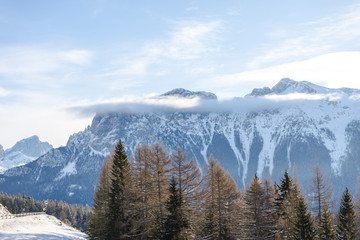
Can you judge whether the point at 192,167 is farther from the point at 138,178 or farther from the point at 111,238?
the point at 111,238

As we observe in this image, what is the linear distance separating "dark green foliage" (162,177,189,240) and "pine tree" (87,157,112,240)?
9710 millimetres

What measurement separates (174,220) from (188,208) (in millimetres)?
2534

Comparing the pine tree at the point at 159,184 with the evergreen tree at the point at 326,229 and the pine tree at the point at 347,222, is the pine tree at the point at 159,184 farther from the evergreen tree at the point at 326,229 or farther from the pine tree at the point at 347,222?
the pine tree at the point at 347,222

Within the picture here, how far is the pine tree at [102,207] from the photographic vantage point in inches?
2206

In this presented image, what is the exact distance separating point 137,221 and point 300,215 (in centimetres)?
1942

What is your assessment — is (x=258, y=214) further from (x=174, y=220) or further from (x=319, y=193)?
(x=174, y=220)

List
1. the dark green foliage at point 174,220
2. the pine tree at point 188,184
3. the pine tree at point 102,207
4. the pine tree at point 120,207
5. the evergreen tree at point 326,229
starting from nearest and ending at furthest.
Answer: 1. the dark green foliage at point 174,220
2. the pine tree at point 188,184
3. the pine tree at point 120,207
4. the pine tree at point 102,207
5. the evergreen tree at point 326,229

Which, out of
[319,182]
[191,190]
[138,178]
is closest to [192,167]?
[191,190]

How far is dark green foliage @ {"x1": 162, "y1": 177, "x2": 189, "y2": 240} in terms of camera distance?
47.2 metres

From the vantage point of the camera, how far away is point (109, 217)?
5231cm

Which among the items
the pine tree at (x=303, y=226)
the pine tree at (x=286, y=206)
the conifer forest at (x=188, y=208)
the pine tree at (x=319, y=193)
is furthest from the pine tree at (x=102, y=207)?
the pine tree at (x=319, y=193)

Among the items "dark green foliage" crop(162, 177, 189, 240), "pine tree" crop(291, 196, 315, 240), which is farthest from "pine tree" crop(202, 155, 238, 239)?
"pine tree" crop(291, 196, 315, 240)

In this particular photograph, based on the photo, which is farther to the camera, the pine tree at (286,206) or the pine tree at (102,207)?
the pine tree at (286,206)

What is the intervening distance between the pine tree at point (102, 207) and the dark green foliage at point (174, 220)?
9.71 metres
